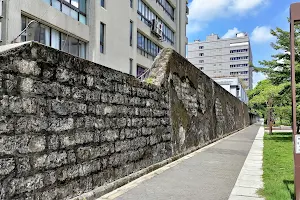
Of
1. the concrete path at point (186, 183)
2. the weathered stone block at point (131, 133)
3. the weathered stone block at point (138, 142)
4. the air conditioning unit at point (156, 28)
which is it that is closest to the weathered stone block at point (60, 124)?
the concrete path at point (186, 183)

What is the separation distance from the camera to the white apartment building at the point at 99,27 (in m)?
13.6

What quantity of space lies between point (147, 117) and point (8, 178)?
13.0ft

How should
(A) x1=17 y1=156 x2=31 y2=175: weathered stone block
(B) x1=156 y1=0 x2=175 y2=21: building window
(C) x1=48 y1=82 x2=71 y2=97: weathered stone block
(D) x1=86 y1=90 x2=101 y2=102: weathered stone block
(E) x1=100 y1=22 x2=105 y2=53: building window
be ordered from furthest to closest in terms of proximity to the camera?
(B) x1=156 y1=0 x2=175 y2=21: building window → (E) x1=100 y1=22 x2=105 y2=53: building window → (D) x1=86 y1=90 x2=101 y2=102: weathered stone block → (C) x1=48 y1=82 x2=71 y2=97: weathered stone block → (A) x1=17 y1=156 x2=31 y2=175: weathered stone block

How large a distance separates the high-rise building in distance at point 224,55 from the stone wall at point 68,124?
10325 cm

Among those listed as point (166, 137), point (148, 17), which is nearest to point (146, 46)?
point (148, 17)

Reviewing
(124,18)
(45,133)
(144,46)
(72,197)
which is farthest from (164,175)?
(144,46)

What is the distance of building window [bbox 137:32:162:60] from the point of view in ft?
90.7

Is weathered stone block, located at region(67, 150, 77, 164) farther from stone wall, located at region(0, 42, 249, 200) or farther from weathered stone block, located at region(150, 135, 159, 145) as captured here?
weathered stone block, located at region(150, 135, 159, 145)

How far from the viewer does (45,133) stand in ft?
12.9

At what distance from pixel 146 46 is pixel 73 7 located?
12.7 m

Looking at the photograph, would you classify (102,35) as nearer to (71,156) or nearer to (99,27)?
(99,27)

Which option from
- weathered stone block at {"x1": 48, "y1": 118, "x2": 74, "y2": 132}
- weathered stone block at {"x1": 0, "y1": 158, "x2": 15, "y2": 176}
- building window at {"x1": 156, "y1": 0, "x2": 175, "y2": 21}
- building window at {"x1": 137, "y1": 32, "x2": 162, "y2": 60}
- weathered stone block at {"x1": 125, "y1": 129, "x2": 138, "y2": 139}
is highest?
building window at {"x1": 156, "y1": 0, "x2": 175, "y2": 21}

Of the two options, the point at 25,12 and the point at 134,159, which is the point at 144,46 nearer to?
the point at 25,12

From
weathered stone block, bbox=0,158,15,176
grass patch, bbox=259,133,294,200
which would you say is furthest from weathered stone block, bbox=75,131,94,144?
grass patch, bbox=259,133,294,200
